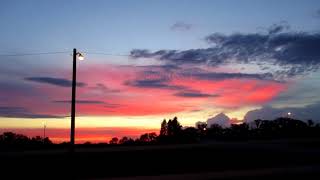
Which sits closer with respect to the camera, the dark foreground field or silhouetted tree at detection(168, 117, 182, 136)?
the dark foreground field

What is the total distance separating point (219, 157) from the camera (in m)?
39.2

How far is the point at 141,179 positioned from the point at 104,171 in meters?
6.18

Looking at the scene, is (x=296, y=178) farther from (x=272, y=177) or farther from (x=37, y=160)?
(x=37, y=160)

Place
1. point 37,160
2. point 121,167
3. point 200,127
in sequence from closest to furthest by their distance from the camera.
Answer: point 121,167 < point 37,160 < point 200,127

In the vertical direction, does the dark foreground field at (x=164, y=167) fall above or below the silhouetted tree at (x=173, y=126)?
below

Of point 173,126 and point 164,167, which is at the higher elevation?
point 173,126

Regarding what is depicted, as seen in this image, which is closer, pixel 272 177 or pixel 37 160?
pixel 272 177

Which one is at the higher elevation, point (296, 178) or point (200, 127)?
point (200, 127)

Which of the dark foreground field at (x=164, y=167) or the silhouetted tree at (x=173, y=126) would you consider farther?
the silhouetted tree at (x=173, y=126)

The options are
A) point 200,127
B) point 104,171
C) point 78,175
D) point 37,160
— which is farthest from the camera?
point 200,127

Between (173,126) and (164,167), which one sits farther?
(173,126)

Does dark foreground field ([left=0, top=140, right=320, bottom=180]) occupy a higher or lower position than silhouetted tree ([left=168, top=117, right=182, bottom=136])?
lower

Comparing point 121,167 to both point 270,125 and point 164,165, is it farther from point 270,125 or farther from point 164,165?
point 270,125

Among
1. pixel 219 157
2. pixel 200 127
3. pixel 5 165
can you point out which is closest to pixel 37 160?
pixel 5 165
